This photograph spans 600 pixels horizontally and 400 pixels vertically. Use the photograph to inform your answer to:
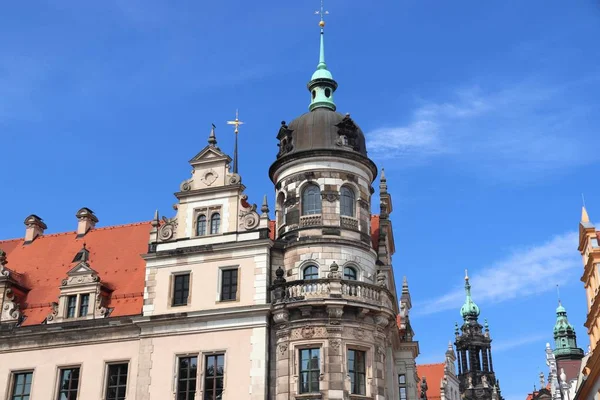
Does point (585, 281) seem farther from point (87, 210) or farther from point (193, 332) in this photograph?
point (87, 210)

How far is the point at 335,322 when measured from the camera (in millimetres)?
33031

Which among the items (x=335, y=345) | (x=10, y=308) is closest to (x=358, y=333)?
(x=335, y=345)

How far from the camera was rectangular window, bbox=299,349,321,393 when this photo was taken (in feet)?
106

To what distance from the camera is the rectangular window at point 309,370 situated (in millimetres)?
32250

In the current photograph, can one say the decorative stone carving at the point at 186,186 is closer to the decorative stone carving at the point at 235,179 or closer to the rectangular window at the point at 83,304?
the decorative stone carving at the point at 235,179

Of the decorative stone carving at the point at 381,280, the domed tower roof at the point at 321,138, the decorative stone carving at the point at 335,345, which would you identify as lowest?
the decorative stone carving at the point at 335,345

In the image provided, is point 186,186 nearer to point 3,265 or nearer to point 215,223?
point 215,223

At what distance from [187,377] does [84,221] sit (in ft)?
45.2

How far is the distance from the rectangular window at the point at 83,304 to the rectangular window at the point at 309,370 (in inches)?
440

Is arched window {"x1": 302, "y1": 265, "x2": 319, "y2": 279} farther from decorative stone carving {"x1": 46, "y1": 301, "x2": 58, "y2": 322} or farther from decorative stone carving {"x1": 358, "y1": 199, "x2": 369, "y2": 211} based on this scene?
decorative stone carving {"x1": 46, "y1": 301, "x2": 58, "y2": 322}

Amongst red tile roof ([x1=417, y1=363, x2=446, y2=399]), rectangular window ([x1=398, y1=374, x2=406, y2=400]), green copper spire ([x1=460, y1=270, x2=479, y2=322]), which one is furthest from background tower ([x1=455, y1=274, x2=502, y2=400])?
rectangular window ([x1=398, y1=374, x2=406, y2=400])

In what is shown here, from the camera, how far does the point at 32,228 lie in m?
44.5

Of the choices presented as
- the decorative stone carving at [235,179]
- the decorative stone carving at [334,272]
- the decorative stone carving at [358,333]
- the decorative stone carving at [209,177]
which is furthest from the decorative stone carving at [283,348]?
the decorative stone carving at [209,177]

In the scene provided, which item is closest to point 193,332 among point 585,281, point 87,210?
point 87,210
